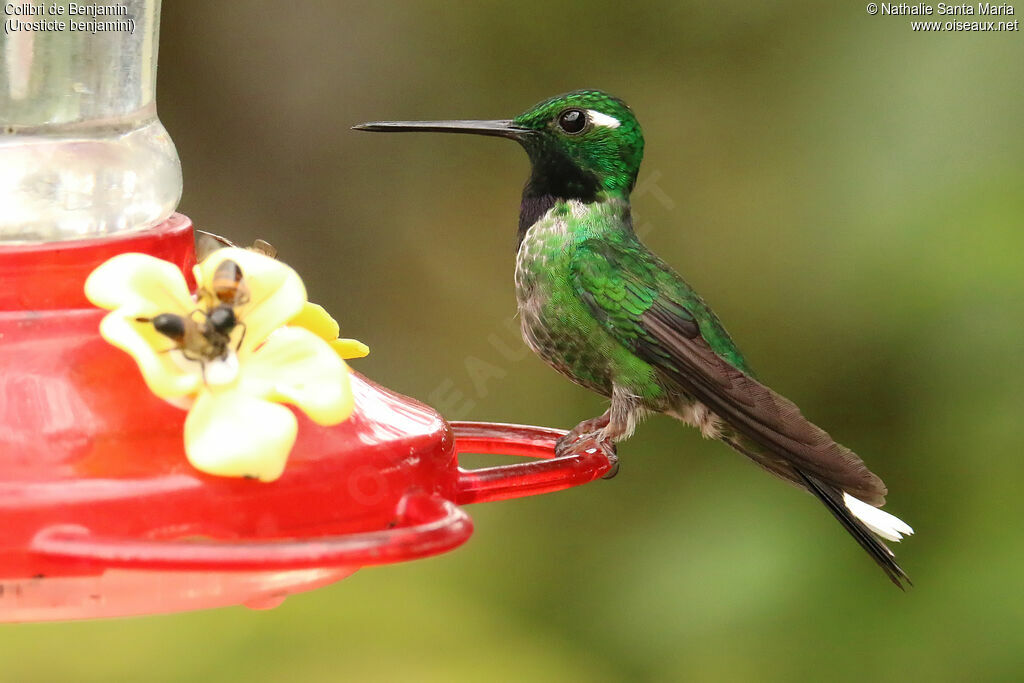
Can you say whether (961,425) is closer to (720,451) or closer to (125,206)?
(720,451)

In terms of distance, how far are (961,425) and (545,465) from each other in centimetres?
212

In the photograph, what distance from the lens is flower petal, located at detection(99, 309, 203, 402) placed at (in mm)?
A: 1649

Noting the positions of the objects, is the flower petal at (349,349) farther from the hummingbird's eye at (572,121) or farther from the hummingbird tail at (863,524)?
the hummingbird tail at (863,524)

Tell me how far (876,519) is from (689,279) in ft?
5.98

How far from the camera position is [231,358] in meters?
1.78

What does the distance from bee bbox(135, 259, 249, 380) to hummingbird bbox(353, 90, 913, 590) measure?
58.2 inches

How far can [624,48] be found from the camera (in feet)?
16.5

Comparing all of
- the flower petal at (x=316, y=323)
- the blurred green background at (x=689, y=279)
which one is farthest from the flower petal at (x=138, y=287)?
the blurred green background at (x=689, y=279)

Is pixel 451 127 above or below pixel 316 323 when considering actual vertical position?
above
